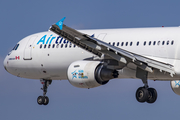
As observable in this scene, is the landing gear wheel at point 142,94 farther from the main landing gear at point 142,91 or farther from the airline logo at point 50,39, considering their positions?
the airline logo at point 50,39

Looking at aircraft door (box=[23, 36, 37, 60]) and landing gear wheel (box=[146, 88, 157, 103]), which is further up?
aircraft door (box=[23, 36, 37, 60])

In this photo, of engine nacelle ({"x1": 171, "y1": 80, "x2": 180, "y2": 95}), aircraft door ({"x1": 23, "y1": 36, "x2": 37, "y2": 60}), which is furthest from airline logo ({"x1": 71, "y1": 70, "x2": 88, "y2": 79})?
engine nacelle ({"x1": 171, "y1": 80, "x2": 180, "y2": 95})

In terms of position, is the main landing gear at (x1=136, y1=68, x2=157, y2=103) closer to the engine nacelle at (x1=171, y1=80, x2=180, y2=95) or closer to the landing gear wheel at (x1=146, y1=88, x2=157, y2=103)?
the landing gear wheel at (x1=146, y1=88, x2=157, y2=103)

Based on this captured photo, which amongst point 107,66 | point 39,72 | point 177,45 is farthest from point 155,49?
point 39,72

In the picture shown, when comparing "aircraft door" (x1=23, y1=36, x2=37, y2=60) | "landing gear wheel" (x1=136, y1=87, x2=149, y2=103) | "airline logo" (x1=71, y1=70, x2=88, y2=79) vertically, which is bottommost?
"landing gear wheel" (x1=136, y1=87, x2=149, y2=103)

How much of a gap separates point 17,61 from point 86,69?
→ 777 cm

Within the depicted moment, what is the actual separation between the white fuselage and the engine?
4.54 feet

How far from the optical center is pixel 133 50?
88.1 feet

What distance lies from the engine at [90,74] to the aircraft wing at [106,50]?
776 millimetres

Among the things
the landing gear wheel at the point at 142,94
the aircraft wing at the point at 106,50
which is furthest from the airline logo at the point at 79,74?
the landing gear wheel at the point at 142,94

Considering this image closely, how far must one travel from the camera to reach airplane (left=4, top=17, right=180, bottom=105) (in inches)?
930

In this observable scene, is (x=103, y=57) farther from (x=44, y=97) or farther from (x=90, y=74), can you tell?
(x=44, y=97)

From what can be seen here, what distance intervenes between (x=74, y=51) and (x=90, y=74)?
4.21m

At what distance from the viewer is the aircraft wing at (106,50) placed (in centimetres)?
2277
